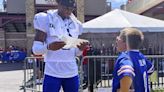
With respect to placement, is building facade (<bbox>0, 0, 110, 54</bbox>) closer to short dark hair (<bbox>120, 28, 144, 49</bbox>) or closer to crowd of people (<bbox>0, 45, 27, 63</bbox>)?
crowd of people (<bbox>0, 45, 27, 63</bbox>)

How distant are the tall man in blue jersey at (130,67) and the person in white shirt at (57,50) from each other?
65 cm

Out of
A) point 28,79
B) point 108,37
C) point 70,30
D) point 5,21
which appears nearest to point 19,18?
point 5,21

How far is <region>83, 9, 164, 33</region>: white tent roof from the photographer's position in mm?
13508

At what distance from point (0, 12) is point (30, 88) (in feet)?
77.6

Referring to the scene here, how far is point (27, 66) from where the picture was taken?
1120 centimetres

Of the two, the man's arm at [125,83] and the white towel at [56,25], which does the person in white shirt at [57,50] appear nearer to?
the white towel at [56,25]

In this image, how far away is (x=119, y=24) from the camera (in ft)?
44.6

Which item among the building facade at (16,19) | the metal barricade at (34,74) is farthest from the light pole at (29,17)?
the metal barricade at (34,74)

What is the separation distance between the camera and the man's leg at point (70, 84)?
4.38 metres

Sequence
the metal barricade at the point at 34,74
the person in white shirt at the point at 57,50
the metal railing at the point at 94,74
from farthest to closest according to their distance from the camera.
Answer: the metal barricade at the point at 34,74
the metal railing at the point at 94,74
the person in white shirt at the point at 57,50

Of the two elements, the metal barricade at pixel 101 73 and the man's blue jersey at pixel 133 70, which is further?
the metal barricade at pixel 101 73

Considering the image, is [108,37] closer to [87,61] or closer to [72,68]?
[87,61]

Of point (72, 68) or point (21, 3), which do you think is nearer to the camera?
point (72, 68)

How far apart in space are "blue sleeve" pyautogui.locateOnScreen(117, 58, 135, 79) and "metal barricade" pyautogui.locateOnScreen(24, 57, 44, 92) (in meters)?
6.62
